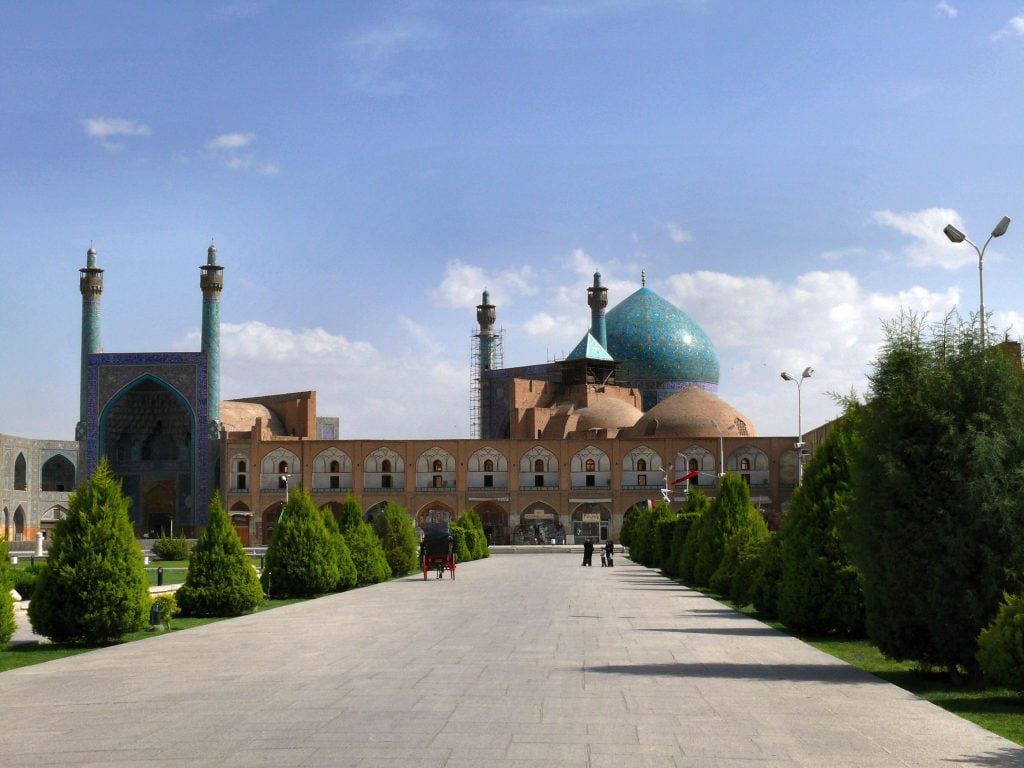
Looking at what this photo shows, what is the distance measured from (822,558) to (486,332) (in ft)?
173

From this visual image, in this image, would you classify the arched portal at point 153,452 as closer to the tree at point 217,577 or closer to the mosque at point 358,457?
the mosque at point 358,457

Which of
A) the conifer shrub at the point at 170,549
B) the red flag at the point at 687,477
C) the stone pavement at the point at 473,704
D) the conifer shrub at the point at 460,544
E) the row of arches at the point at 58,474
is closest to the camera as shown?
the stone pavement at the point at 473,704

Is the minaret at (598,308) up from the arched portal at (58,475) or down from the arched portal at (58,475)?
up

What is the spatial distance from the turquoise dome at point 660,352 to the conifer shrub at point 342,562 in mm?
44611

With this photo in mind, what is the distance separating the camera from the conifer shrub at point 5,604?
1070cm

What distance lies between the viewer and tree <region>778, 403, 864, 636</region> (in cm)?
1179

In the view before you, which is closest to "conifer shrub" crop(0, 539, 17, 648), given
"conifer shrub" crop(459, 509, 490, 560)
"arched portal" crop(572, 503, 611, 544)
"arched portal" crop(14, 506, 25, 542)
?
"conifer shrub" crop(459, 509, 490, 560)

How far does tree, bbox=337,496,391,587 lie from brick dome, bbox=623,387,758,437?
114 feet

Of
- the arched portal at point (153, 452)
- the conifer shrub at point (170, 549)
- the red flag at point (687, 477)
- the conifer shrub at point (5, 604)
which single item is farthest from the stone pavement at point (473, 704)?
the arched portal at point (153, 452)

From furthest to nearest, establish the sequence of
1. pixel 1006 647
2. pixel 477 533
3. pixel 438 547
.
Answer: pixel 477 533 → pixel 438 547 → pixel 1006 647

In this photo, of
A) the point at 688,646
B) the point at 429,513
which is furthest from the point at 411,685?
the point at 429,513

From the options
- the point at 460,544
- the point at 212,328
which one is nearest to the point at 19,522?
the point at 212,328

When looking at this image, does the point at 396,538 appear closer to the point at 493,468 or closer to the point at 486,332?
the point at 493,468

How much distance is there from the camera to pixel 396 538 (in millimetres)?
26344
